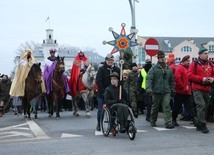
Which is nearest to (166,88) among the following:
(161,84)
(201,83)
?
(161,84)

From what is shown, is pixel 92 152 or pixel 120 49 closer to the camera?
pixel 92 152

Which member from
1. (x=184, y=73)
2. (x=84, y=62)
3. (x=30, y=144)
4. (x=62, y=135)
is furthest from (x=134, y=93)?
(x=30, y=144)

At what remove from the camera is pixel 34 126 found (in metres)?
13.4

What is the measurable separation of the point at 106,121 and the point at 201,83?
2.56 metres

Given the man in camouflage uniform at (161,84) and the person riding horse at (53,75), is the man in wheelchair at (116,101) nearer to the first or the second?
the man in camouflage uniform at (161,84)

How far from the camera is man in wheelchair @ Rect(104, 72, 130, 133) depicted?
10.6m

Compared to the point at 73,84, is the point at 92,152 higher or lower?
lower

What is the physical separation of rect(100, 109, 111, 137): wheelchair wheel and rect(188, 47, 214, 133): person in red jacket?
229 cm

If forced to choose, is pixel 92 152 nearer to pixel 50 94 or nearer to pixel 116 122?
pixel 116 122

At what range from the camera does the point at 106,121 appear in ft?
35.9

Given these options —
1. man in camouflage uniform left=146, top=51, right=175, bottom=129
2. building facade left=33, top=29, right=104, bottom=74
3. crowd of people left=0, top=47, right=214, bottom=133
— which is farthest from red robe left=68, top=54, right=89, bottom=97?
building facade left=33, top=29, right=104, bottom=74

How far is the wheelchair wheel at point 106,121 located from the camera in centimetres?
1077

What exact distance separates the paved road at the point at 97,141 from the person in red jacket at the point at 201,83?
376 mm

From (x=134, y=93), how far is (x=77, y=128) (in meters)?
4.25
